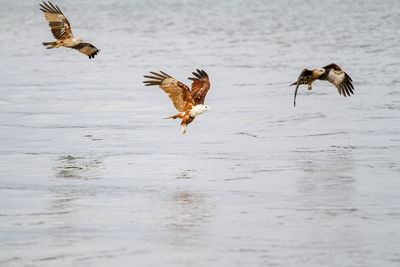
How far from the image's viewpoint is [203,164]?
1277 centimetres

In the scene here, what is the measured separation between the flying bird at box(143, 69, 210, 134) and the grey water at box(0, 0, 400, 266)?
1.81 feet

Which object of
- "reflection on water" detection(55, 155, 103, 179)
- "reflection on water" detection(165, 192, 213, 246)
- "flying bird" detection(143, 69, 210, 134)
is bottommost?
"reflection on water" detection(165, 192, 213, 246)

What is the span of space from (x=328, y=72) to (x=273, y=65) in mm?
8629

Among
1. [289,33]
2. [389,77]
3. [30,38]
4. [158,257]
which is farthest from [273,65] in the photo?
[158,257]

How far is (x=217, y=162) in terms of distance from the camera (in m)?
12.9

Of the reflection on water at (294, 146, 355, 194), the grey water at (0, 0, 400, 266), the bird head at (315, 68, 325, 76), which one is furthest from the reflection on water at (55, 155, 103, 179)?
the bird head at (315, 68, 325, 76)

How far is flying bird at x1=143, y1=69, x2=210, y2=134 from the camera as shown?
1332cm

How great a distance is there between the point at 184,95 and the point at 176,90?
139 mm

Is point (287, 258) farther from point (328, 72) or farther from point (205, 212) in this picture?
point (328, 72)

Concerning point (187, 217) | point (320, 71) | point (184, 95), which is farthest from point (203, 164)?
point (320, 71)

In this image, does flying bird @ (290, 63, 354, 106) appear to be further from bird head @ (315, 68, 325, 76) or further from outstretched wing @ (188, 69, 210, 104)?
outstretched wing @ (188, 69, 210, 104)

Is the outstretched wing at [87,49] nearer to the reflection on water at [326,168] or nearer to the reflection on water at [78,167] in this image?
the reflection on water at [78,167]

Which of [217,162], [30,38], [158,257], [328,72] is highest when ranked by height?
[30,38]

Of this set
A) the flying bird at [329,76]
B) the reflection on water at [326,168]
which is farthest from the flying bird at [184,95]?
the flying bird at [329,76]
